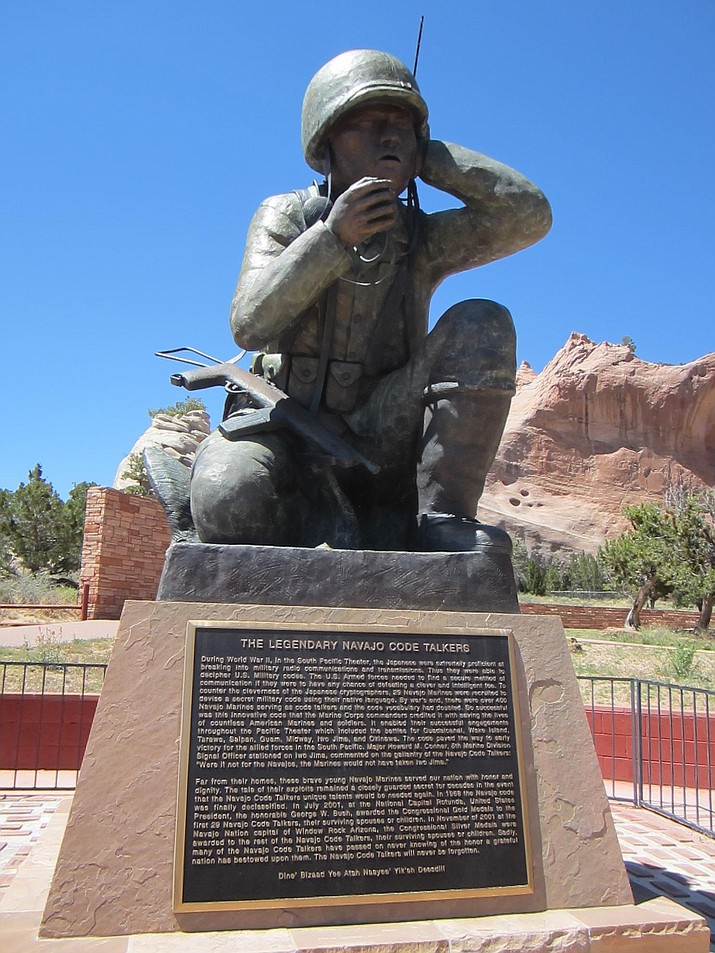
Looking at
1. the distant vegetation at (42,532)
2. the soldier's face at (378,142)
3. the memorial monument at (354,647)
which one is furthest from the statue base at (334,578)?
the distant vegetation at (42,532)

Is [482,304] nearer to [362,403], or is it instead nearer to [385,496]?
[362,403]

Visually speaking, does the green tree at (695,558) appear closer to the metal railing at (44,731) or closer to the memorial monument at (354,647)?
the metal railing at (44,731)

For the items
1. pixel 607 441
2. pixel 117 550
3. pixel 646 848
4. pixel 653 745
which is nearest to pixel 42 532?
pixel 117 550

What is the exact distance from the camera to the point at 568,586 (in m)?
37.9

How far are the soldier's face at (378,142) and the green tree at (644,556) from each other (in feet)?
71.5

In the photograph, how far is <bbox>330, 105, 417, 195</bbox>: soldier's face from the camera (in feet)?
9.92

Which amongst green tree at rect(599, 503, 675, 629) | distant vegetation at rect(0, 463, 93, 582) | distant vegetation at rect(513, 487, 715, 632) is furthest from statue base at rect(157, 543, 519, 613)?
distant vegetation at rect(0, 463, 93, 582)

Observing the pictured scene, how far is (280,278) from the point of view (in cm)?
284

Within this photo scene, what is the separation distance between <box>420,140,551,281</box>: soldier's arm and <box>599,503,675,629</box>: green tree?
70.4 ft

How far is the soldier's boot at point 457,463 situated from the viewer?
2938 mm

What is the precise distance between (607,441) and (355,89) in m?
48.5

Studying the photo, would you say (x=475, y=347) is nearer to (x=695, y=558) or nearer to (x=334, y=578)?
Result: (x=334, y=578)

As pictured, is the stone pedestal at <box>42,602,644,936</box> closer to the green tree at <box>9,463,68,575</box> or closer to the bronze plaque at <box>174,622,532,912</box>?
the bronze plaque at <box>174,622,532,912</box>

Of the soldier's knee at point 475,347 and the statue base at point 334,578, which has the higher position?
the soldier's knee at point 475,347
